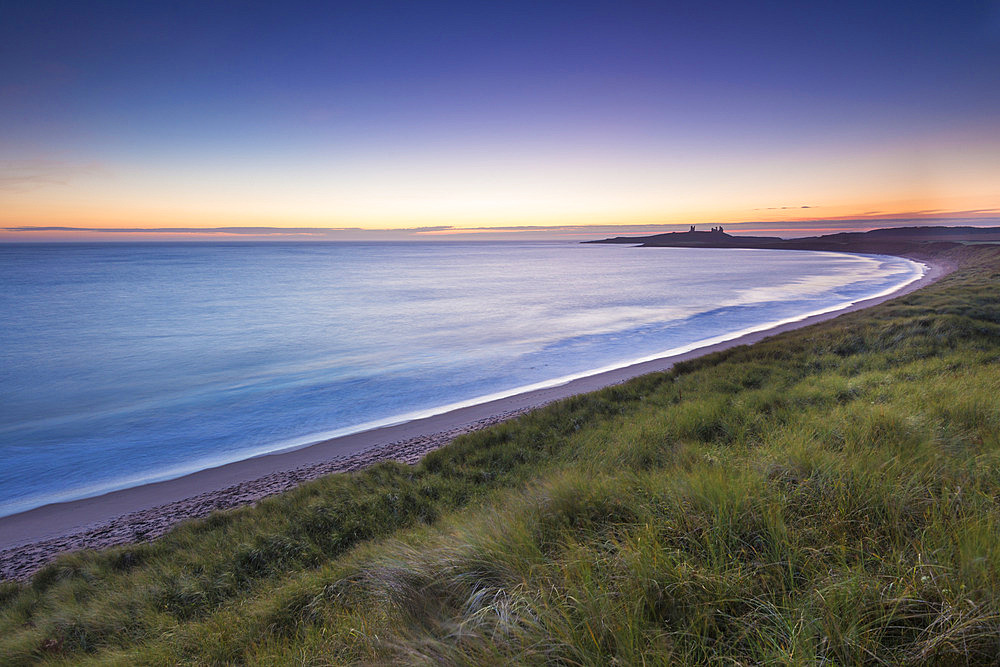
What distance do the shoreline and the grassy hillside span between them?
1402 millimetres

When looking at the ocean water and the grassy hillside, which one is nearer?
the grassy hillside

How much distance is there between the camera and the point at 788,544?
107 inches

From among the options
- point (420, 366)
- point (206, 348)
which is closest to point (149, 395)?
point (206, 348)

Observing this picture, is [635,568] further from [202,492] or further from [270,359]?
[270,359]

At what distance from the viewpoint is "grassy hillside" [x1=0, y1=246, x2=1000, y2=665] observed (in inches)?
85.4

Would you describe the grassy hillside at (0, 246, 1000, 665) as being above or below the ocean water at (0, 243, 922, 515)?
above

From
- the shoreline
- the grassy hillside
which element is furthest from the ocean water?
the grassy hillside

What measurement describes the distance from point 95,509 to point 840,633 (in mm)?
Answer: 12635

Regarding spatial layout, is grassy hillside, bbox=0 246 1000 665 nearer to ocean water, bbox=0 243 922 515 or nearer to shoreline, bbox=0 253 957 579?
shoreline, bbox=0 253 957 579

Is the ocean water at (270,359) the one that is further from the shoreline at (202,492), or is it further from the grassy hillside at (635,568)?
the grassy hillside at (635,568)

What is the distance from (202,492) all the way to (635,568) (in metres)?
10.4

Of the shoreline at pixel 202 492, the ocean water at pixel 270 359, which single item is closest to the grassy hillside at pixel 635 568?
the shoreline at pixel 202 492

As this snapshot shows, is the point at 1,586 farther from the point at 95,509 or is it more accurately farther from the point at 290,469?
the point at 290,469

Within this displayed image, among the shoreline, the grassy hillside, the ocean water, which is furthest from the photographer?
the ocean water
